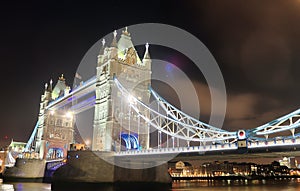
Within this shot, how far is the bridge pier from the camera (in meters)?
32.0

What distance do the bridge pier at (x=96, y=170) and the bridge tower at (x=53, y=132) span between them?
3007 cm

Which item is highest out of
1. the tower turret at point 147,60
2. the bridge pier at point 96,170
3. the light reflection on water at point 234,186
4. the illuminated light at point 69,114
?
the tower turret at point 147,60

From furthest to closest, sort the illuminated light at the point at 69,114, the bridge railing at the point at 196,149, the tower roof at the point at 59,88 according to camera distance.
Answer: the tower roof at the point at 59,88 → the illuminated light at the point at 69,114 → the bridge railing at the point at 196,149

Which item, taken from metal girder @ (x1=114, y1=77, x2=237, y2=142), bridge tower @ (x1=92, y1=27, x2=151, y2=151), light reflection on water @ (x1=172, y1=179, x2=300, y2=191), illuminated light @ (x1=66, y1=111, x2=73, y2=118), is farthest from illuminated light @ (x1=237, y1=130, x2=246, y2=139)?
illuminated light @ (x1=66, y1=111, x2=73, y2=118)

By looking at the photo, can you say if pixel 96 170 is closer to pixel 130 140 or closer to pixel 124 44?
pixel 130 140

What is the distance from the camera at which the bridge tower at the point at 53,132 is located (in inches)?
2462

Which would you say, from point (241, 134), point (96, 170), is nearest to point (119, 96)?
point (96, 170)

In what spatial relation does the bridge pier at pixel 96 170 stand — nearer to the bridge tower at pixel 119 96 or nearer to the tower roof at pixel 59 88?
the bridge tower at pixel 119 96

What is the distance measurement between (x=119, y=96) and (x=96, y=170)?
1213cm

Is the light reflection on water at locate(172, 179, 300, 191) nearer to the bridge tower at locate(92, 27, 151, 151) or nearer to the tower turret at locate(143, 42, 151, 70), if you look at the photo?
the bridge tower at locate(92, 27, 151, 151)

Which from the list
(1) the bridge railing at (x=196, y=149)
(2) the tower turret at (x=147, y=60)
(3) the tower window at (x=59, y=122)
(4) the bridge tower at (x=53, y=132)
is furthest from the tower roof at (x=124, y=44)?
(3) the tower window at (x=59, y=122)

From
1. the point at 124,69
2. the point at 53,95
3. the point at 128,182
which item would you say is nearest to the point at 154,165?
the point at 128,182

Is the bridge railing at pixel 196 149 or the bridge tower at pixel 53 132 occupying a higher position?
the bridge tower at pixel 53 132

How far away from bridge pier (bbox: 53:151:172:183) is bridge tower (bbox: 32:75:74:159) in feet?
98.7
